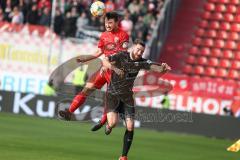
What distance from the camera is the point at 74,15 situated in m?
28.9

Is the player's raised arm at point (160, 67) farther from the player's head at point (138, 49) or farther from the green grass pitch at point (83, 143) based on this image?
the green grass pitch at point (83, 143)

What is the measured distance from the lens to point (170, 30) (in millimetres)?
32750

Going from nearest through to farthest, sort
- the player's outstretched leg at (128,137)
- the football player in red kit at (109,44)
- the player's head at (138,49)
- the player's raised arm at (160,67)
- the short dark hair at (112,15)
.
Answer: the player's head at (138,49) < the player's raised arm at (160,67) < the player's outstretched leg at (128,137) < the short dark hair at (112,15) < the football player in red kit at (109,44)

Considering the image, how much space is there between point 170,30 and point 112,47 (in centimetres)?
1754

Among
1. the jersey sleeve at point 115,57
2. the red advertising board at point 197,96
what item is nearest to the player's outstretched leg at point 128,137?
the jersey sleeve at point 115,57

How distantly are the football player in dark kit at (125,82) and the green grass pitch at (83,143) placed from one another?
122 centimetres

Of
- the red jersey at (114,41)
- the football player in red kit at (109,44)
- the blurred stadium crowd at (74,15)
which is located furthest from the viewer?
the blurred stadium crowd at (74,15)

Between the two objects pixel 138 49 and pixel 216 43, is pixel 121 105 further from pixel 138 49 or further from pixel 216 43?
pixel 216 43

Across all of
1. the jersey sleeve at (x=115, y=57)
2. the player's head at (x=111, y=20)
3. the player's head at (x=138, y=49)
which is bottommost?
the jersey sleeve at (x=115, y=57)

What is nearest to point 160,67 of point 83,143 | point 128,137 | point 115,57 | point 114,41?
point 115,57

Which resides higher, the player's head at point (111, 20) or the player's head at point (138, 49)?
the player's head at point (111, 20)

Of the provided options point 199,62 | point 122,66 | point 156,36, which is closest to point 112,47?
point 122,66

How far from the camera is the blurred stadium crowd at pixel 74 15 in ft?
93.2

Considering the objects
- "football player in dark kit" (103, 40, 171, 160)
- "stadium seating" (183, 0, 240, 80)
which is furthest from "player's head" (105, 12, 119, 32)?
"stadium seating" (183, 0, 240, 80)
